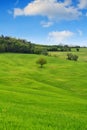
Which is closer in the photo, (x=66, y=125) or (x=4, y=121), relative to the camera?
(x=4, y=121)

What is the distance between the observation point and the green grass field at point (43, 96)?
16.4 metres

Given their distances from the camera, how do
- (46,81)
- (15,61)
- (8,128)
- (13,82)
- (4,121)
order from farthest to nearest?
(15,61), (46,81), (13,82), (4,121), (8,128)

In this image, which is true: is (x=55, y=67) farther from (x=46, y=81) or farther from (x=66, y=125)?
(x=66, y=125)

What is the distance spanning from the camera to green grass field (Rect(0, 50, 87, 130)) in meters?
16.4

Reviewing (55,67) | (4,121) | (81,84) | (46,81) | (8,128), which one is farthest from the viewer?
(55,67)

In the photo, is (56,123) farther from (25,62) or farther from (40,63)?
(25,62)

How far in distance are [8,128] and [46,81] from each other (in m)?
110

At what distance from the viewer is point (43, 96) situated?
190 ft

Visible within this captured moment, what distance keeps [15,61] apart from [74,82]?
75287 millimetres

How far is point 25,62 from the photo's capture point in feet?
632

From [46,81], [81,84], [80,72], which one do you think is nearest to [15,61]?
[80,72]

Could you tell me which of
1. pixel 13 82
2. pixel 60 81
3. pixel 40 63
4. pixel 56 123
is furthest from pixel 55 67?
pixel 56 123

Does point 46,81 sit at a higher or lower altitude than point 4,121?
lower

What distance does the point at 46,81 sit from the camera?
12400cm
